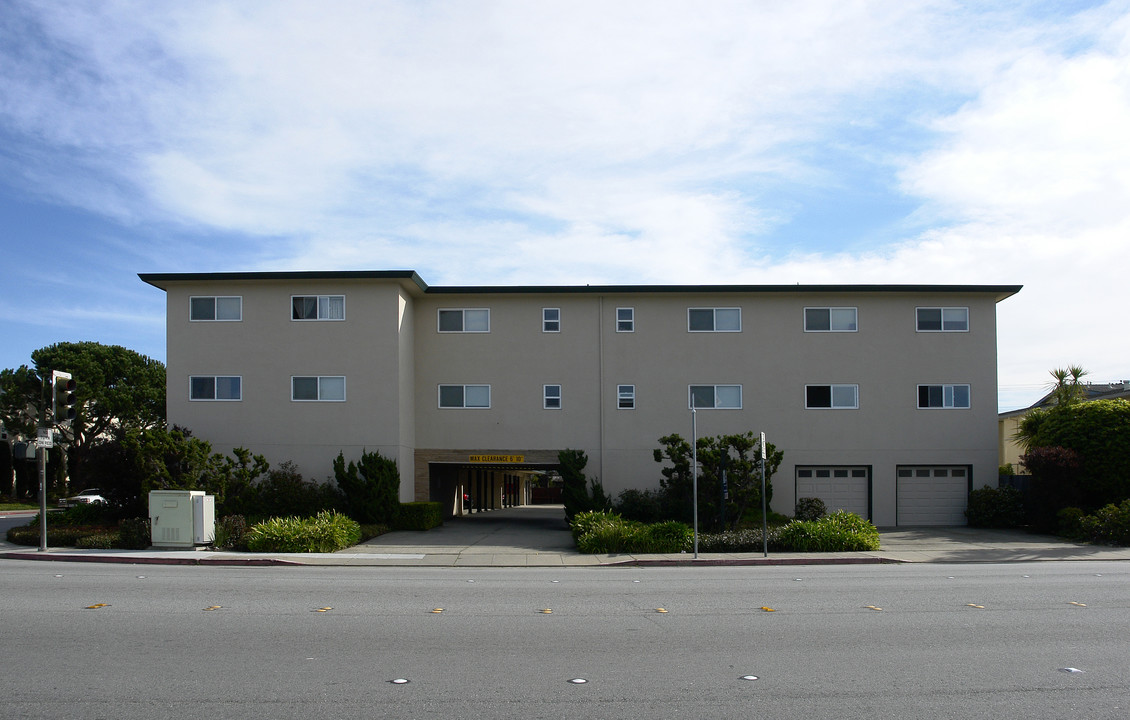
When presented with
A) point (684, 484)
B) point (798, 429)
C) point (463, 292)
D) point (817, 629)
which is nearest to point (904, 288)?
point (798, 429)

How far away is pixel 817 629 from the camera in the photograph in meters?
10.9

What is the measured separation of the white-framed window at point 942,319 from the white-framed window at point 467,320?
1514 centimetres

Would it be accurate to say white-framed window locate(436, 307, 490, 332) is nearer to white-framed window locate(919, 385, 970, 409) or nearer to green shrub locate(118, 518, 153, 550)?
green shrub locate(118, 518, 153, 550)

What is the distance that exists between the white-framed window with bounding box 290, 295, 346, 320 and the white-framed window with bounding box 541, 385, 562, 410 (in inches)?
286

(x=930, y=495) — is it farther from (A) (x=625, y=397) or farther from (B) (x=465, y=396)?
(B) (x=465, y=396)

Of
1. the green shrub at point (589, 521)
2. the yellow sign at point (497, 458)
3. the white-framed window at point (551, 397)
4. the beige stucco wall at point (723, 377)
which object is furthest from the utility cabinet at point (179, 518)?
the white-framed window at point (551, 397)

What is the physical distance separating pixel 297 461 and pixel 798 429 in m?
17.0

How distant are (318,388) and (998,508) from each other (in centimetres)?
2279

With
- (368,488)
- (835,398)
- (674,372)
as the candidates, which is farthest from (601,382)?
(368,488)

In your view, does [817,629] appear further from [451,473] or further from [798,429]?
[451,473]

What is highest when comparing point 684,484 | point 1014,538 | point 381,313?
point 381,313

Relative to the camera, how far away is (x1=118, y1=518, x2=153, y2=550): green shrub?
2291 cm

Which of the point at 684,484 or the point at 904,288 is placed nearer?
the point at 684,484

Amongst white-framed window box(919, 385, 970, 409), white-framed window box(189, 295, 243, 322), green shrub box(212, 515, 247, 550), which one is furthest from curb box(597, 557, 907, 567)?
white-framed window box(189, 295, 243, 322)
